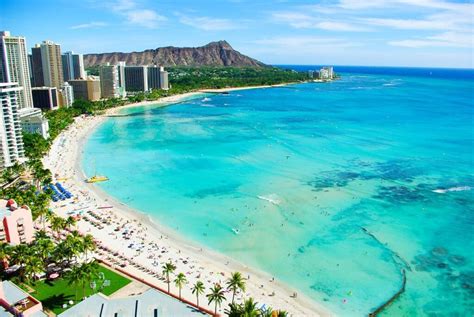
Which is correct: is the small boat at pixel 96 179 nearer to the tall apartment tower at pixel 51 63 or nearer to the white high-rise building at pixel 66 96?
the white high-rise building at pixel 66 96

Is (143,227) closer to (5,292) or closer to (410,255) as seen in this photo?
(5,292)

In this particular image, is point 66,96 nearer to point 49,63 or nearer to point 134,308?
point 49,63

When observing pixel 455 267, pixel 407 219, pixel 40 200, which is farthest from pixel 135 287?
pixel 407 219

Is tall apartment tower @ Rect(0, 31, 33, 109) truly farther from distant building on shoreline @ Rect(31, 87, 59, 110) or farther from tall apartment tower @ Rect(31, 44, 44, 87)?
tall apartment tower @ Rect(31, 44, 44, 87)

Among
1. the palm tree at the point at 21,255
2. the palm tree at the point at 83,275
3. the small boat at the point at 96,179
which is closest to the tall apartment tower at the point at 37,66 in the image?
the small boat at the point at 96,179

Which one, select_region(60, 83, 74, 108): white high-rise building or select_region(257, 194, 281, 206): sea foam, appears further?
select_region(60, 83, 74, 108): white high-rise building

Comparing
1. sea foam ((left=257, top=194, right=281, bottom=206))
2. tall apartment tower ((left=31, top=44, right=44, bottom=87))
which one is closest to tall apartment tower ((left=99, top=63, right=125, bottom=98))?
tall apartment tower ((left=31, top=44, right=44, bottom=87))

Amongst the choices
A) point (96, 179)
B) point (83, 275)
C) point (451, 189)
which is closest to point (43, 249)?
point (83, 275)
